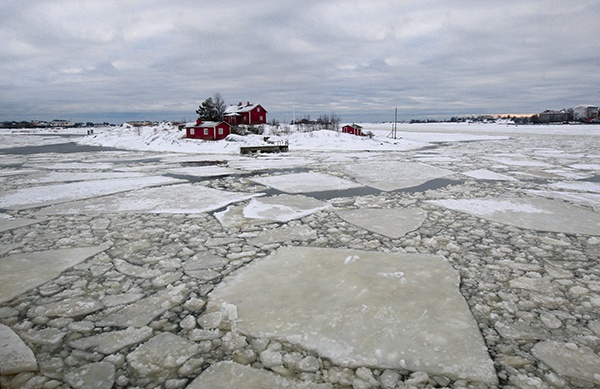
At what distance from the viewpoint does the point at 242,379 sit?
193 cm

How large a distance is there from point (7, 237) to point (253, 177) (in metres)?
5.79

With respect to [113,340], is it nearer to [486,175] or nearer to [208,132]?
[486,175]

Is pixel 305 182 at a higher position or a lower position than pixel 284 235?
higher

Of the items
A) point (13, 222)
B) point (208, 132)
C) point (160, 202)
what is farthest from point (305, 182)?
point (208, 132)

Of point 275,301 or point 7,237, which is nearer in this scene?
point 275,301

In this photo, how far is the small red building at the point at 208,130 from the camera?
2773 cm

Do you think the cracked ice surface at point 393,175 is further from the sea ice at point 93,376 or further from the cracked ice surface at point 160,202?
the sea ice at point 93,376

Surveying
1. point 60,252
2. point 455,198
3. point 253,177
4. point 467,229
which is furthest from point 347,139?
point 60,252

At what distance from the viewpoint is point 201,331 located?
237 cm

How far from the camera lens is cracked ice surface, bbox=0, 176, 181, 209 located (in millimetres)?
6418

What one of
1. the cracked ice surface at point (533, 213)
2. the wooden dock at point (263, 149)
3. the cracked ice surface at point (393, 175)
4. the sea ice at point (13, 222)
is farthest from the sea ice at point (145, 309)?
the wooden dock at point (263, 149)

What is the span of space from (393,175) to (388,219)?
4.79 m

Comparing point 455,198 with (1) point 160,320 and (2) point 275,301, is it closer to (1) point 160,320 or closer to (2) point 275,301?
(2) point 275,301

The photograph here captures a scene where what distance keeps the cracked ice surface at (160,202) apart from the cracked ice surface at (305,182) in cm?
119
